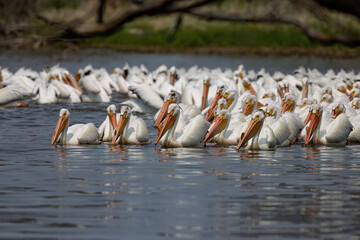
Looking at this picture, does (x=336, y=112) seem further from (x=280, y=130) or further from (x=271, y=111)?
(x=280, y=130)

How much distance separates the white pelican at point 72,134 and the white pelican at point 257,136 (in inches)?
65.2

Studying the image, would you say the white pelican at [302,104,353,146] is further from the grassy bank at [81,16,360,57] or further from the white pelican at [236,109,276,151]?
the grassy bank at [81,16,360,57]

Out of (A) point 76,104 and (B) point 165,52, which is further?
(B) point 165,52

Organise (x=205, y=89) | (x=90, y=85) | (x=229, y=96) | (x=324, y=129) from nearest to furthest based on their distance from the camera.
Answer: (x=324, y=129) → (x=229, y=96) → (x=205, y=89) → (x=90, y=85)

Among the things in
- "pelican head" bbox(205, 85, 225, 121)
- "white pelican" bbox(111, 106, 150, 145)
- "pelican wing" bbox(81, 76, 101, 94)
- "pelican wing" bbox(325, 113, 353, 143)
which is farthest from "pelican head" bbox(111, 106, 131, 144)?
"pelican wing" bbox(81, 76, 101, 94)

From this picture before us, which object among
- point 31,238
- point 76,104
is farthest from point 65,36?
point 76,104

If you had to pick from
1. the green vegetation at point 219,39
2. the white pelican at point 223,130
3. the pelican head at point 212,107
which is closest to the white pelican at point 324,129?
the white pelican at point 223,130

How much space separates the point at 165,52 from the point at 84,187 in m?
32.2

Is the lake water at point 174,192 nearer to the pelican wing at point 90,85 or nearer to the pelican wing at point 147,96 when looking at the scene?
the pelican wing at point 147,96

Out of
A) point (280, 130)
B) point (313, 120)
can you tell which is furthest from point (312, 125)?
point (280, 130)

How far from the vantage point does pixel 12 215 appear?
19.8 feet

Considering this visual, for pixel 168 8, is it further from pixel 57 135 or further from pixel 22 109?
pixel 22 109

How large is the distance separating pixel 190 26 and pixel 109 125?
33794 millimetres

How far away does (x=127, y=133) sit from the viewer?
33.4 ft
